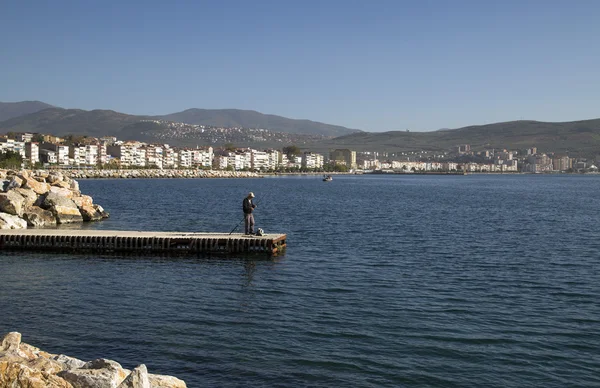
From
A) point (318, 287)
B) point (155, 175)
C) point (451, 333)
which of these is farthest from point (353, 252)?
point (155, 175)

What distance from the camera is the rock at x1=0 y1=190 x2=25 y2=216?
1330 inches

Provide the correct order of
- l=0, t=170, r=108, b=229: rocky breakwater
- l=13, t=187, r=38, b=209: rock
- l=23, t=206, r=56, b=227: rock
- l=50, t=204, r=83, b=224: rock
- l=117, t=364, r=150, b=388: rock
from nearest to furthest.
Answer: l=117, t=364, r=150, b=388: rock → l=0, t=170, r=108, b=229: rocky breakwater → l=23, t=206, r=56, b=227: rock → l=13, t=187, r=38, b=209: rock → l=50, t=204, r=83, b=224: rock

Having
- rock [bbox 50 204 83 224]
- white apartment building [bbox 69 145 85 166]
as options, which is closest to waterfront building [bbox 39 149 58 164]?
white apartment building [bbox 69 145 85 166]

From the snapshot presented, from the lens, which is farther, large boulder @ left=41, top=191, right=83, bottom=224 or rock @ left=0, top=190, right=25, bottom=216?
large boulder @ left=41, top=191, right=83, bottom=224

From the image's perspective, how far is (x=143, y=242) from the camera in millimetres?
26969

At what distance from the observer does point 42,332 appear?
14414mm

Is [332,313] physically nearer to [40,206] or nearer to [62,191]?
[40,206]

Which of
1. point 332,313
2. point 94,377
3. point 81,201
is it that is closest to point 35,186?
point 81,201

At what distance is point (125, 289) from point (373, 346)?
8.79 meters

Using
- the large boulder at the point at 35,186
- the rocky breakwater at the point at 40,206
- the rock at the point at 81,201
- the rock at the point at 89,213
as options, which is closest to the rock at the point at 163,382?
the rocky breakwater at the point at 40,206

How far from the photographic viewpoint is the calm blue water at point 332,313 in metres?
12.4

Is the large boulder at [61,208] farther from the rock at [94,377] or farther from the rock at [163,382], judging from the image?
the rock at [94,377]

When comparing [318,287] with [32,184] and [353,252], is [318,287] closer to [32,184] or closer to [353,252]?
[353,252]

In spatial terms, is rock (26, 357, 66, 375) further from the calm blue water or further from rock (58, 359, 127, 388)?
the calm blue water
